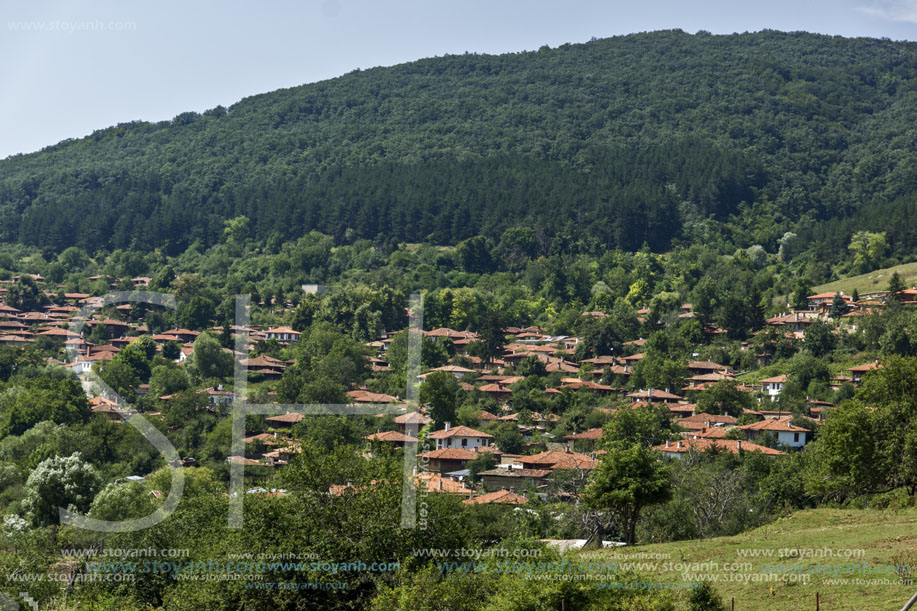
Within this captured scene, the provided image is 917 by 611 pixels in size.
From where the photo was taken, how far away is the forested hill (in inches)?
4579

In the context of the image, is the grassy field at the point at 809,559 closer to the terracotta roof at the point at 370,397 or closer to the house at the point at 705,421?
the house at the point at 705,421

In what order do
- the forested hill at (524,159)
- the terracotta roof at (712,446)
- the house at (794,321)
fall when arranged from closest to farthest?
the terracotta roof at (712,446) → the house at (794,321) → the forested hill at (524,159)

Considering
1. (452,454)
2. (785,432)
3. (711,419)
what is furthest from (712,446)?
(452,454)

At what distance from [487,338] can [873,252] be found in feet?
112

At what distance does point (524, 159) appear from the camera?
465ft

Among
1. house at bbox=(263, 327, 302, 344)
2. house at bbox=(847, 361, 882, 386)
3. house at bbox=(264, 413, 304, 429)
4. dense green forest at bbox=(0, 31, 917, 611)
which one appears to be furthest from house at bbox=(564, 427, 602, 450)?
house at bbox=(263, 327, 302, 344)

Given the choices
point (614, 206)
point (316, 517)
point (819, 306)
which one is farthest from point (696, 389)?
point (614, 206)

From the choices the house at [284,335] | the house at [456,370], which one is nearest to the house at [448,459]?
the house at [456,370]

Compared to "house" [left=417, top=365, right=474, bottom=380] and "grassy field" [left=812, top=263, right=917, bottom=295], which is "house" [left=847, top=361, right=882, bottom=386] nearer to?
"grassy field" [left=812, top=263, right=917, bottom=295]

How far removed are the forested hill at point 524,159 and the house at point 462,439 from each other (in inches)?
2067

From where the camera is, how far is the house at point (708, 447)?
4594 centimetres

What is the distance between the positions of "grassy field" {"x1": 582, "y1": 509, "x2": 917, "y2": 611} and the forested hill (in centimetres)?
7403

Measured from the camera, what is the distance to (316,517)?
76.8 ft

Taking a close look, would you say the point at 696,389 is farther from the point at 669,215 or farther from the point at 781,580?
the point at 669,215
